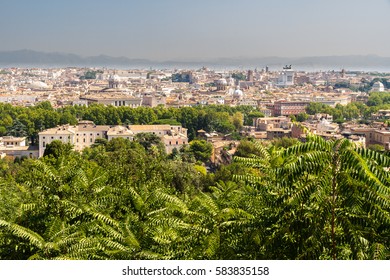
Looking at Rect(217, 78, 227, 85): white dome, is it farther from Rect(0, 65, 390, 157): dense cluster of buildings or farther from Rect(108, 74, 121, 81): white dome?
Rect(108, 74, 121, 81): white dome

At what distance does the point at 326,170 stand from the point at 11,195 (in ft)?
6.37

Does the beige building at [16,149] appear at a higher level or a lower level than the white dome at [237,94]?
lower

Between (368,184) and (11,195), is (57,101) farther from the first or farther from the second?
(368,184)

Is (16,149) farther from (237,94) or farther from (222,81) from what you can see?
(222,81)

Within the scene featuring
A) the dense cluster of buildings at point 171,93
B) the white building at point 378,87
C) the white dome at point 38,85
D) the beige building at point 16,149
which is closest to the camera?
the beige building at point 16,149

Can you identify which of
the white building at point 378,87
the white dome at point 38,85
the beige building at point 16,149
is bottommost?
the beige building at point 16,149

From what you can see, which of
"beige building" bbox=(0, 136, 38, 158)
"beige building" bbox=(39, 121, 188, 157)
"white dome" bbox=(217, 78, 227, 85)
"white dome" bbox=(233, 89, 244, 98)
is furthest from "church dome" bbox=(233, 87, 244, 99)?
"beige building" bbox=(0, 136, 38, 158)

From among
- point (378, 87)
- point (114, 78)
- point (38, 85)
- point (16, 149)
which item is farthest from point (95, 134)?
point (114, 78)

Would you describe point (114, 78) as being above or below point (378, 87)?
below

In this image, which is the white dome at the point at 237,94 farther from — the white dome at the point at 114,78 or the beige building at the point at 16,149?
the beige building at the point at 16,149

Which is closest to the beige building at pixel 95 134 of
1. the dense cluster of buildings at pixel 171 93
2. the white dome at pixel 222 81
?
the dense cluster of buildings at pixel 171 93

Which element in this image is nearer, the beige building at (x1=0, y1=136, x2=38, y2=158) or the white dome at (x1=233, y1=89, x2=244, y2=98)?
the beige building at (x1=0, y1=136, x2=38, y2=158)

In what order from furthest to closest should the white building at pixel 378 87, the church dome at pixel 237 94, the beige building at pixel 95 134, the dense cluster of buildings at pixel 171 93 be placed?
the church dome at pixel 237 94, the white building at pixel 378 87, the dense cluster of buildings at pixel 171 93, the beige building at pixel 95 134

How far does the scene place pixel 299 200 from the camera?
3.99ft
